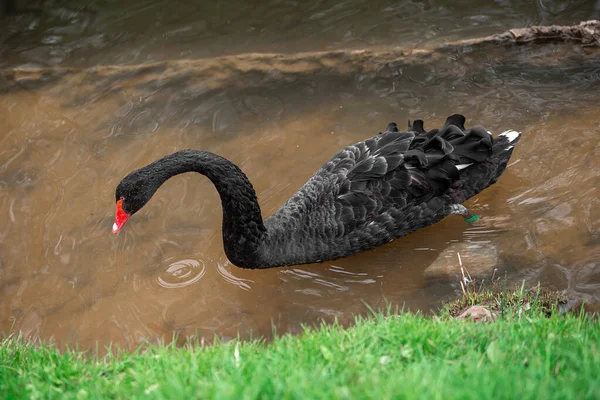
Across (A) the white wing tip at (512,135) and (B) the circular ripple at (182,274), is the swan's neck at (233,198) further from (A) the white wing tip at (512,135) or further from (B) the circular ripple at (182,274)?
(A) the white wing tip at (512,135)

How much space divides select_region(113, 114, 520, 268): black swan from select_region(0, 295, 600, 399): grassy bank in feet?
4.39

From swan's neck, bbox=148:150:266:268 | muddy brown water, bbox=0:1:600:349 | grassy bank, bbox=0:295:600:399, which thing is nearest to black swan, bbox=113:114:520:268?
swan's neck, bbox=148:150:266:268

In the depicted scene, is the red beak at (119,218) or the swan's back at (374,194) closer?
the red beak at (119,218)

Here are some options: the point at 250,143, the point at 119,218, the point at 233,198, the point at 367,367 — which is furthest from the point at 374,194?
the point at 367,367

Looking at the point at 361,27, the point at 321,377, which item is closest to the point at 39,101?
the point at 361,27

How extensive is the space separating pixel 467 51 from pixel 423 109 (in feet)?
2.77

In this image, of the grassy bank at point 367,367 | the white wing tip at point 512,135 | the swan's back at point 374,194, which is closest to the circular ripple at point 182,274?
the swan's back at point 374,194

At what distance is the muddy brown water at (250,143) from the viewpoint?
169 inches

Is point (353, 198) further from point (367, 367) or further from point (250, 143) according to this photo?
point (367, 367)

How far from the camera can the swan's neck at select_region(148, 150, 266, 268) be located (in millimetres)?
4133

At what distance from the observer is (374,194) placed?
174 inches

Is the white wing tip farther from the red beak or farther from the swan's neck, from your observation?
the red beak

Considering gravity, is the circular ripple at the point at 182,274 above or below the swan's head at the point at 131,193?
below

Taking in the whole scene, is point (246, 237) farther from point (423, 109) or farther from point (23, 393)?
point (423, 109)
